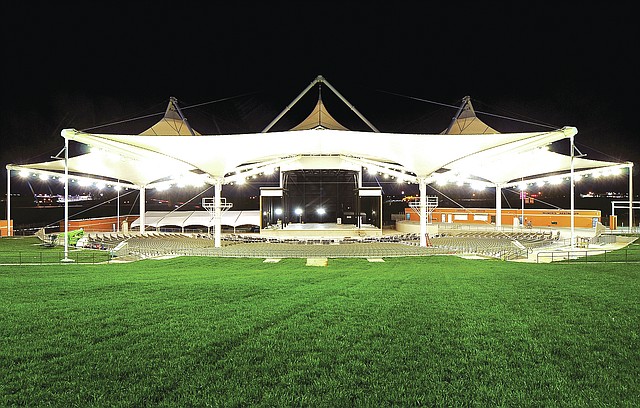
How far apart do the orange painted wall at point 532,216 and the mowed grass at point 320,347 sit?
34229 millimetres

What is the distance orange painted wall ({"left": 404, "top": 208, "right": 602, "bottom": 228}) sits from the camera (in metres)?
36.7

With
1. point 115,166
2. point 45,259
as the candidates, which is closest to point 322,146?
point 45,259

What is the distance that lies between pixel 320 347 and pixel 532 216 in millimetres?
43374

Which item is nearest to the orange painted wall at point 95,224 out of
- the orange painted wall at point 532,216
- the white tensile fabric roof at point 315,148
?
the white tensile fabric roof at point 315,148

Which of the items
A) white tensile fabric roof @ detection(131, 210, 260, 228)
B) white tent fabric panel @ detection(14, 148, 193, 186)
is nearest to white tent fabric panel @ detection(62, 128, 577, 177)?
white tent fabric panel @ detection(14, 148, 193, 186)

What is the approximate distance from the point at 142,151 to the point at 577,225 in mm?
41303

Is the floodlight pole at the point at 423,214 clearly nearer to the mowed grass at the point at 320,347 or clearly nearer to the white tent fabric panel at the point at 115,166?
the mowed grass at the point at 320,347

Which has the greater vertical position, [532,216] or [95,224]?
[532,216]

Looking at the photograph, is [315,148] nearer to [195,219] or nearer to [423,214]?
[423,214]

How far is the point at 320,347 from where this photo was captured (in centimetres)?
502

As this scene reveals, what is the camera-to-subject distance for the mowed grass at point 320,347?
379 centimetres

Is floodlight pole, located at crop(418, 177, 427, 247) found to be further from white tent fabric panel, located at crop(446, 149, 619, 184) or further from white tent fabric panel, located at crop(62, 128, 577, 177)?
white tent fabric panel, located at crop(446, 149, 619, 184)

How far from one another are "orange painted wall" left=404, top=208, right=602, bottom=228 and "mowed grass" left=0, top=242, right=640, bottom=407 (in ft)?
112

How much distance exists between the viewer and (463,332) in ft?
18.4
